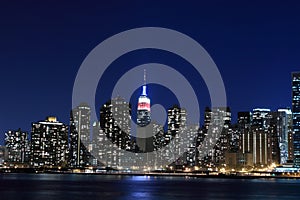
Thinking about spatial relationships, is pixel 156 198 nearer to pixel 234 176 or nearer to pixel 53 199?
pixel 53 199

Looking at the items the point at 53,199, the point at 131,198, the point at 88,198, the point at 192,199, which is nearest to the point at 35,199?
the point at 53,199

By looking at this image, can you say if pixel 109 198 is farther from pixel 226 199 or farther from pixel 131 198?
pixel 226 199

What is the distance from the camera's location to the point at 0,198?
70.2 meters

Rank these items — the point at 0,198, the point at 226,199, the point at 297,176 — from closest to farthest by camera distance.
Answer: the point at 0,198 < the point at 226,199 < the point at 297,176

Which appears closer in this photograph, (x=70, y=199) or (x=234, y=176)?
(x=70, y=199)

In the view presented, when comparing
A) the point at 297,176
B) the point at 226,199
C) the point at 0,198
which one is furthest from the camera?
the point at 297,176

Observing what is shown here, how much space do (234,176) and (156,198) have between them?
130 m

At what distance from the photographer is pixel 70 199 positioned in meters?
71.8

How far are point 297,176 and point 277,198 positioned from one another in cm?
12626

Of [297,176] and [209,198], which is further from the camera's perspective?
[297,176]

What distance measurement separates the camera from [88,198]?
72.7 meters

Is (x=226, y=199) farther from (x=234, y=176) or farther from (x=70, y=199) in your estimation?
(x=234, y=176)

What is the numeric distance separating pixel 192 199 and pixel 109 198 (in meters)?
11.2

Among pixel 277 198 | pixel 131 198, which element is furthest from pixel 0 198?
pixel 277 198
